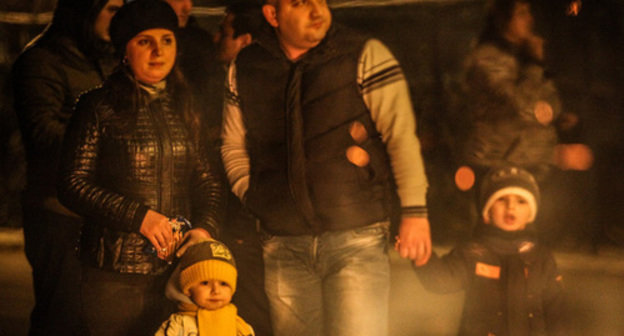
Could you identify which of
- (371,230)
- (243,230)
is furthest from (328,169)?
(243,230)

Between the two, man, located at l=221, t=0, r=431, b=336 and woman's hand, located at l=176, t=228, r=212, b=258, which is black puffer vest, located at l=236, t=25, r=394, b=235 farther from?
woman's hand, located at l=176, t=228, r=212, b=258

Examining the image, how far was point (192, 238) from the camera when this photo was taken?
3016mm

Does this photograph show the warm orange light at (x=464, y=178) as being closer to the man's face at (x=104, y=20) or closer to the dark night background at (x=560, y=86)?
the dark night background at (x=560, y=86)

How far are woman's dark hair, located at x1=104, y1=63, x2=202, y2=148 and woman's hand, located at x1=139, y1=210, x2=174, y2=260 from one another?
37cm

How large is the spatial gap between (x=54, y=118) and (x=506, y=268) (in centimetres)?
214

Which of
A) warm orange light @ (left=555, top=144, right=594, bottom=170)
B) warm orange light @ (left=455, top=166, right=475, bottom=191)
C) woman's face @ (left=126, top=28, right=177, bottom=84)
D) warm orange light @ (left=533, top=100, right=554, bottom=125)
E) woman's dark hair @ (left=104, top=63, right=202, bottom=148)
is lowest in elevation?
warm orange light @ (left=455, top=166, right=475, bottom=191)

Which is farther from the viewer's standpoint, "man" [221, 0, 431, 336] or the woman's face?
the woman's face

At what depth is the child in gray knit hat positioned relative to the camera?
295cm

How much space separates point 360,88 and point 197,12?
37.0 inches

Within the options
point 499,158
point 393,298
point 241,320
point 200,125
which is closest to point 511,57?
point 499,158

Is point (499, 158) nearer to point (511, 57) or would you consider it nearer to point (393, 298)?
point (511, 57)

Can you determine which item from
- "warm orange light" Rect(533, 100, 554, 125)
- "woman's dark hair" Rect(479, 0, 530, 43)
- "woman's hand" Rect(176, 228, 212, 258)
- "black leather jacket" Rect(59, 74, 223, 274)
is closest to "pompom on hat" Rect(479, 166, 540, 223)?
"warm orange light" Rect(533, 100, 554, 125)

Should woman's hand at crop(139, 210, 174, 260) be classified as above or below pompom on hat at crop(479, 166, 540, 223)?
below

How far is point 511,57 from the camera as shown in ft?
9.96
